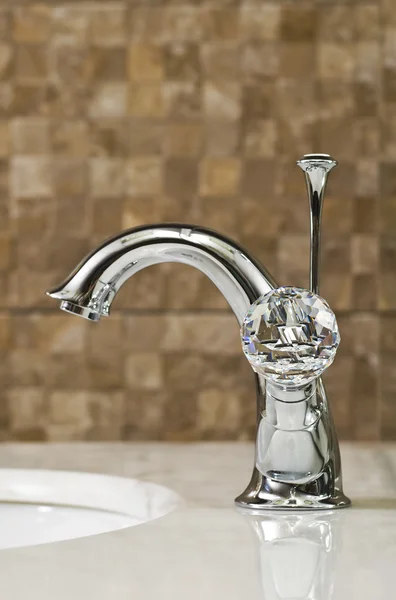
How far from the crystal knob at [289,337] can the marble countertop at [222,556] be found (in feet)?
0.32

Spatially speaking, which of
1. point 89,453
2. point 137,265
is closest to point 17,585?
point 137,265

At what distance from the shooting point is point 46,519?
0.71 meters

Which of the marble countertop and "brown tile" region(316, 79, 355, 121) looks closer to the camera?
the marble countertop

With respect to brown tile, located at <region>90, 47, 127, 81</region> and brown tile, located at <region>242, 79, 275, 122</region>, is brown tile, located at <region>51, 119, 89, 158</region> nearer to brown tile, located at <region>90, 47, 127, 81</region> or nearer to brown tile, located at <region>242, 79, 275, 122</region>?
brown tile, located at <region>90, 47, 127, 81</region>

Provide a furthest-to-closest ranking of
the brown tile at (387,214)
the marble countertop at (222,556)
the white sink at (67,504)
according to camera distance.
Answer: the brown tile at (387,214) → the white sink at (67,504) → the marble countertop at (222,556)

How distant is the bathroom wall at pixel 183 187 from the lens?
0.95 meters

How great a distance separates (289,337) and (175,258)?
12cm

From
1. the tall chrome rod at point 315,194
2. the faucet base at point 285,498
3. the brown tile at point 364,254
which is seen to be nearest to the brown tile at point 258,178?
the brown tile at point 364,254

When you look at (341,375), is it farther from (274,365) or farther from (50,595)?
(50,595)

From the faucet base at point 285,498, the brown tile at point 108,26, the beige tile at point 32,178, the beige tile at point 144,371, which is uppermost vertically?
the brown tile at point 108,26

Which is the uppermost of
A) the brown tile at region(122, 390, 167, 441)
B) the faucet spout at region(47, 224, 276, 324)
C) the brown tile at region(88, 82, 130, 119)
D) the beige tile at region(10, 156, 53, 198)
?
the brown tile at region(88, 82, 130, 119)

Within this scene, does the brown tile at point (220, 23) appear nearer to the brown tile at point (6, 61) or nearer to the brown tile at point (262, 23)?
the brown tile at point (262, 23)

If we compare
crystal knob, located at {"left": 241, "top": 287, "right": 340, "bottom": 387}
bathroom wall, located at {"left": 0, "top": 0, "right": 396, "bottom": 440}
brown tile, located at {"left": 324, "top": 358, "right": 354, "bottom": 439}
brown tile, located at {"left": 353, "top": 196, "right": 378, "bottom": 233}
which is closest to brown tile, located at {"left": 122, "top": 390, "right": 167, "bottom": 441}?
bathroom wall, located at {"left": 0, "top": 0, "right": 396, "bottom": 440}

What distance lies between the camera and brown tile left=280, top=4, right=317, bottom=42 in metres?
0.95
